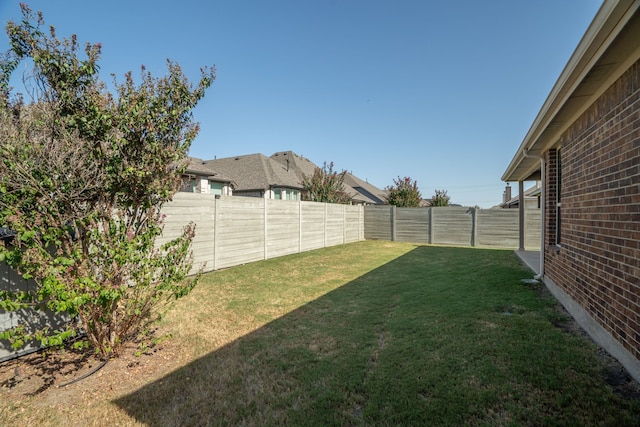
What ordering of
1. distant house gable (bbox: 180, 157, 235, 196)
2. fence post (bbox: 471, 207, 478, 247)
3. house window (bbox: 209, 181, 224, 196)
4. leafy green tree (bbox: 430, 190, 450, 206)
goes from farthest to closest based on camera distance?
1. house window (bbox: 209, 181, 224, 196)
2. leafy green tree (bbox: 430, 190, 450, 206)
3. distant house gable (bbox: 180, 157, 235, 196)
4. fence post (bbox: 471, 207, 478, 247)

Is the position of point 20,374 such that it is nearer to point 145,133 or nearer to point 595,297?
point 145,133

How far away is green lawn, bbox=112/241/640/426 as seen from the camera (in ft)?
7.36

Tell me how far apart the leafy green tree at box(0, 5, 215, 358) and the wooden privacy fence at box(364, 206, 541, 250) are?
1434 centimetres

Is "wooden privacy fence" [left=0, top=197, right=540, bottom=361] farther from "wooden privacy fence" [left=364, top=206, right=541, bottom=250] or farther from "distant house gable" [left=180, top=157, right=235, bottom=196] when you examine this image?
"distant house gable" [left=180, top=157, right=235, bottom=196]

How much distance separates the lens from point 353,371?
292 centimetres

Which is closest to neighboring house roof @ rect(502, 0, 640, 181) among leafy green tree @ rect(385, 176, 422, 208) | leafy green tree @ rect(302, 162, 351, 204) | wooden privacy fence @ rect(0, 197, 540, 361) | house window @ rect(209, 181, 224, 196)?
wooden privacy fence @ rect(0, 197, 540, 361)

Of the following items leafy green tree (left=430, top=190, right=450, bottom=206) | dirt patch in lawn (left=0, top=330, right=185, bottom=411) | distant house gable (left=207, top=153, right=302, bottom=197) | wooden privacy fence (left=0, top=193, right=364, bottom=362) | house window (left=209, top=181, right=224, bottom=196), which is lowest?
dirt patch in lawn (left=0, top=330, right=185, bottom=411)

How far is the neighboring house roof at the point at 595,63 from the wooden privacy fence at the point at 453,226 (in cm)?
1049

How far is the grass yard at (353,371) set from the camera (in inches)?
88.7

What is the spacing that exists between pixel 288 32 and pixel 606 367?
459 inches

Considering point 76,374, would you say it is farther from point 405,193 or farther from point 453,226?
point 405,193

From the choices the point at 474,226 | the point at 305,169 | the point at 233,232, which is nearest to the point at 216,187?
the point at 305,169

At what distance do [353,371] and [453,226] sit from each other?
14073mm

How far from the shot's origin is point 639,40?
238cm
